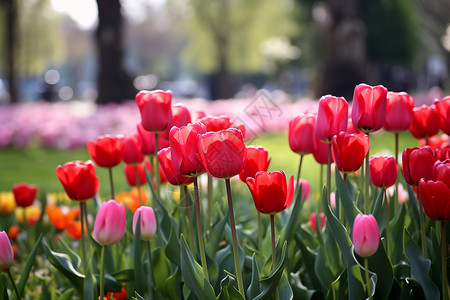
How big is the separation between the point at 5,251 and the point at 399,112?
46.9 inches

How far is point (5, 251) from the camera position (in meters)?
1.46

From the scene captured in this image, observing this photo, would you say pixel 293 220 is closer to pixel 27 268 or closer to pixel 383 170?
pixel 383 170

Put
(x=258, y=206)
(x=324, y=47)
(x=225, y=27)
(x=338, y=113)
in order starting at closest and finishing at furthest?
(x=258, y=206)
(x=338, y=113)
(x=324, y=47)
(x=225, y=27)

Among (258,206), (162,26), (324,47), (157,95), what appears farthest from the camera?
(162,26)

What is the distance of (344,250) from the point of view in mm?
1352

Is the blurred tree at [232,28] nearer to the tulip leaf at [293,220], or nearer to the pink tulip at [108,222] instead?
the tulip leaf at [293,220]

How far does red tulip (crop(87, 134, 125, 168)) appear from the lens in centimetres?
178

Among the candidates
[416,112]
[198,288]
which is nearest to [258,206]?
[198,288]

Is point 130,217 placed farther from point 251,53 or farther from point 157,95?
point 251,53

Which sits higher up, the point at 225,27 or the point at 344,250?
the point at 225,27

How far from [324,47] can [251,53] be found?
5.87 meters

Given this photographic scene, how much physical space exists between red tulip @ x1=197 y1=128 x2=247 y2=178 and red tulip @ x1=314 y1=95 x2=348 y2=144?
371 mm

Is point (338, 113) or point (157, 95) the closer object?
point (338, 113)

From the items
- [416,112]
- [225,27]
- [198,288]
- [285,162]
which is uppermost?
[225,27]
